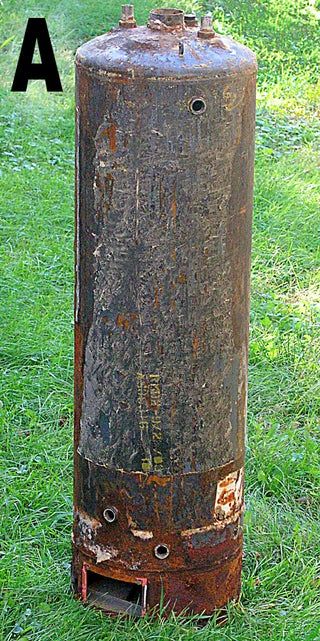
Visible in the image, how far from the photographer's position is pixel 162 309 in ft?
9.79

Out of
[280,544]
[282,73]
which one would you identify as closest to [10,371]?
[280,544]

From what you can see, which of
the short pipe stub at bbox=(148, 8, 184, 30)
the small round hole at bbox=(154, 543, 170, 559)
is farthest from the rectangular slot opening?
the short pipe stub at bbox=(148, 8, 184, 30)

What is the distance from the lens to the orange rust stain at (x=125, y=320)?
2998 millimetres

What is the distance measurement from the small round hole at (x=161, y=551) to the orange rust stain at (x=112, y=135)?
1.15m

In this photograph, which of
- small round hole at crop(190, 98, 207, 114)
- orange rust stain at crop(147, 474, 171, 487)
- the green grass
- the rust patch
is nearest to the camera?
small round hole at crop(190, 98, 207, 114)

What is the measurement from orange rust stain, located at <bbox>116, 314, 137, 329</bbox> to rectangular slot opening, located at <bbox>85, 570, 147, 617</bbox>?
2.65 feet

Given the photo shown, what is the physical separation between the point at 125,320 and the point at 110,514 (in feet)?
1.98

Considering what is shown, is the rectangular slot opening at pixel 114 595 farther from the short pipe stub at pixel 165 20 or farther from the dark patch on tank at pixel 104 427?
the short pipe stub at pixel 165 20

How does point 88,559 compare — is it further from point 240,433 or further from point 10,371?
point 10,371

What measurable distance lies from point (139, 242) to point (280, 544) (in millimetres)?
1383

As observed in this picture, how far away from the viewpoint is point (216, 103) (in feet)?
9.37

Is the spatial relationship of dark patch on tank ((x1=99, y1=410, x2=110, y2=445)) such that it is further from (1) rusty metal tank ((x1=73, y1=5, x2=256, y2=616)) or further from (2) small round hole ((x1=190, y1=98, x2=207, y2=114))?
(2) small round hole ((x1=190, y1=98, x2=207, y2=114))

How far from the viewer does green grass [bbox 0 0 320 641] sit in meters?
3.43

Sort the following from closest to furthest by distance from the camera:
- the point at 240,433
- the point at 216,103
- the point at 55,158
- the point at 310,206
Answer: the point at 216,103 < the point at 240,433 < the point at 310,206 < the point at 55,158
